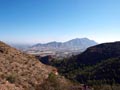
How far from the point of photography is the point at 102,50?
15200 cm

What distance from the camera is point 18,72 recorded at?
29.7 meters

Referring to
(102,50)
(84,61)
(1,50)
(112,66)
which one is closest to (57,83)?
(1,50)

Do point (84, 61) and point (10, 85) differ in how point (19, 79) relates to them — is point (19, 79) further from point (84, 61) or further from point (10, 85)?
point (84, 61)

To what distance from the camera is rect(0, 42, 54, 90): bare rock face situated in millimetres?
25433

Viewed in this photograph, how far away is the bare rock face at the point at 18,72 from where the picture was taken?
83.4 ft

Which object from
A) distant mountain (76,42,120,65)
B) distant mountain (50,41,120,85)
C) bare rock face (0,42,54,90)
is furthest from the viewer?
distant mountain (76,42,120,65)

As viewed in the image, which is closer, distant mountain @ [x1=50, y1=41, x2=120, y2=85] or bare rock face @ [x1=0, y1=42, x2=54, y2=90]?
bare rock face @ [x1=0, y1=42, x2=54, y2=90]

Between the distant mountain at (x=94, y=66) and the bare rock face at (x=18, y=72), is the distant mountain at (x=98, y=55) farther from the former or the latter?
the bare rock face at (x=18, y=72)

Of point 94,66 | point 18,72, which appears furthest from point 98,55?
point 18,72

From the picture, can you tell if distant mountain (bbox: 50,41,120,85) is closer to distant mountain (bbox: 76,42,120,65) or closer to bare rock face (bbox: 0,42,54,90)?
distant mountain (bbox: 76,42,120,65)

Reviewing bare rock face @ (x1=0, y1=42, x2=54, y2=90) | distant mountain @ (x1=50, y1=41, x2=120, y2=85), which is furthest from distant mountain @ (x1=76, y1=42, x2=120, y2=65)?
bare rock face @ (x1=0, y1=42, x2=54, y2=90)

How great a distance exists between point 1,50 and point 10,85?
14.6 metres

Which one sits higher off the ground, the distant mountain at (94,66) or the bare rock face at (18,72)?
the bare rock face at (18,72)

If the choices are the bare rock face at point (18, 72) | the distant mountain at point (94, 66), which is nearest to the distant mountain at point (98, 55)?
the distant mountain at point (94, 66)
